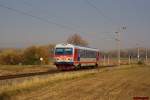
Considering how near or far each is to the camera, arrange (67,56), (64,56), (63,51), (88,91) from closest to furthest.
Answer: (88,91), (67,56), (64,56), (63,51)

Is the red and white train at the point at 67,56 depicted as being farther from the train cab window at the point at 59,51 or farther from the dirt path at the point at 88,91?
the dirt path at the point at 88,91

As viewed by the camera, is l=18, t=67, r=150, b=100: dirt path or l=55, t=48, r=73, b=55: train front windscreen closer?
l=18, t=67, r=150, b=100: dirt path

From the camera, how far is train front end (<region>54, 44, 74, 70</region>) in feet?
139

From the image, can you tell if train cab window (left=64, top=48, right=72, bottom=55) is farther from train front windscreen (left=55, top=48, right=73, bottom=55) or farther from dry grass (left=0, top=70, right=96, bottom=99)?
dry grass (left=0, top=70, right=96, bottom=99)

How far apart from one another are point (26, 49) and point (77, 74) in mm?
67632

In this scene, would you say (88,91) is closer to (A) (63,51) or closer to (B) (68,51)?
(B) (68,51)

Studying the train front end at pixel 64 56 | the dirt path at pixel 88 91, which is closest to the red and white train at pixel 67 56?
the train front end at pixel 64 56

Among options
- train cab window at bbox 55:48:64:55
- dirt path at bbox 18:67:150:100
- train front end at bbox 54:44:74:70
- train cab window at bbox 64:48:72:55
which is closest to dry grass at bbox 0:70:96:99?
dirt path at bbox 18:67:150:100

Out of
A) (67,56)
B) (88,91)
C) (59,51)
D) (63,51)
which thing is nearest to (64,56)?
(67,56)

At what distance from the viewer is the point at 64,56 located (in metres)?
42.6

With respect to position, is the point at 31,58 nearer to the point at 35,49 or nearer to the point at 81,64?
the point at 35,49

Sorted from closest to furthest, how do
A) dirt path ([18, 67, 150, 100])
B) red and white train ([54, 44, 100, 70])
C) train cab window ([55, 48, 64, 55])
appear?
dirt path ([18, 67, 150, 100]) → red and white train ([54, 44, 100, 70]) → train cab window ([55, 48, 64, 55])

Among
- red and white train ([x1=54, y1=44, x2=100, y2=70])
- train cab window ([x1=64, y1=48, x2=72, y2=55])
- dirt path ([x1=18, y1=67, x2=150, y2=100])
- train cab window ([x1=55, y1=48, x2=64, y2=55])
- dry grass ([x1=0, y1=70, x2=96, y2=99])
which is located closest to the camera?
dirt path ([x1=18, y1=67, x2=150, y2=100])

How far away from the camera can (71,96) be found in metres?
17.6
